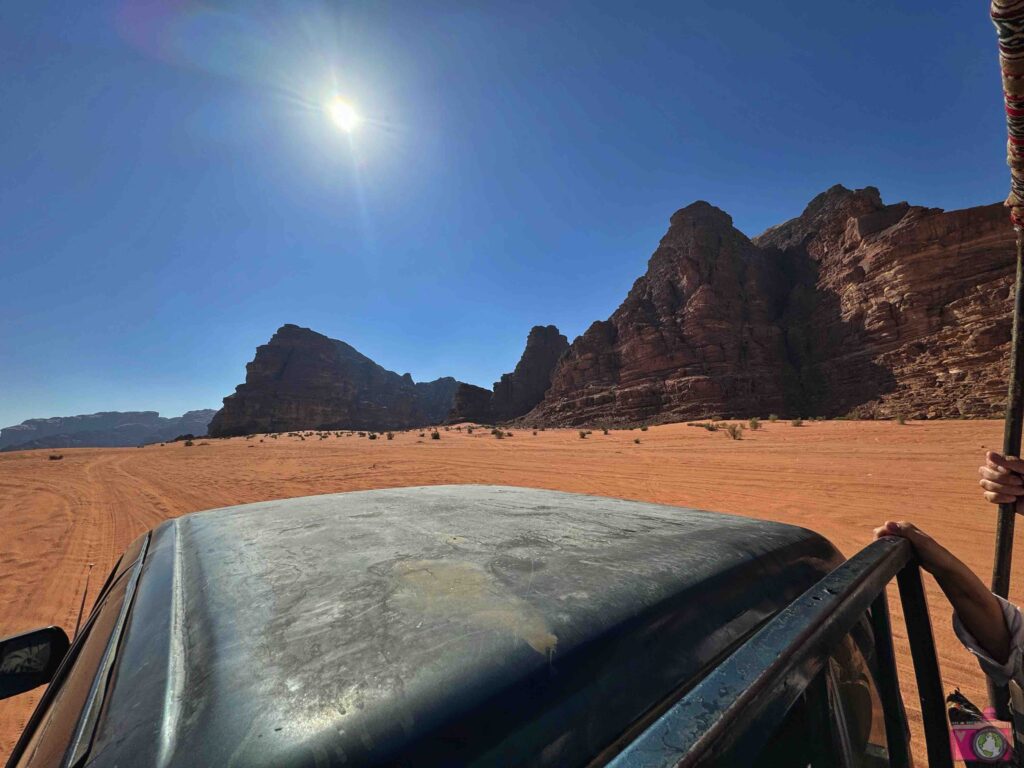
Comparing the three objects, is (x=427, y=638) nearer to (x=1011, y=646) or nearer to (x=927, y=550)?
(x=927, y=550)

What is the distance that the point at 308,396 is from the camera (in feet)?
295

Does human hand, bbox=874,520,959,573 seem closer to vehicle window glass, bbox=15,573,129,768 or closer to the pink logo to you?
the pink logo

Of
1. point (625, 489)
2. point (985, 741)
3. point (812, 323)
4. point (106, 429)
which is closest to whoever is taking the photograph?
point (985, 741)

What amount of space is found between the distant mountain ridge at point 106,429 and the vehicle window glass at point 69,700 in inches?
7821

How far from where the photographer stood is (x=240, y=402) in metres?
Answer: 85.3

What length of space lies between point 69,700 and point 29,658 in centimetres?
85

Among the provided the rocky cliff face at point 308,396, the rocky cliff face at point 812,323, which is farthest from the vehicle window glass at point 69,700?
the rocky cliff face at point 308,396

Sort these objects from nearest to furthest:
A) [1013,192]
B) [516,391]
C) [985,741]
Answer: [1013,192] < [985,741] < [516,391]

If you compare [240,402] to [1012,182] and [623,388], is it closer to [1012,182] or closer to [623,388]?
[623,388]

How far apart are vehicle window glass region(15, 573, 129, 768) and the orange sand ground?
2.68 metres

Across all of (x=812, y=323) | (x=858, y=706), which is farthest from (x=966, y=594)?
(x=812, y=323)

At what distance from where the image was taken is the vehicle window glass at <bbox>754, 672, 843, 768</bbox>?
30.2 inches

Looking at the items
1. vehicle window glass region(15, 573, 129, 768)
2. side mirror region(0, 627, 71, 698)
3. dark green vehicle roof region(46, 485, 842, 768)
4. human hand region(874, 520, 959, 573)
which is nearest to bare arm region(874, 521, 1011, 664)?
human hand region(874, 520, 959, 573)

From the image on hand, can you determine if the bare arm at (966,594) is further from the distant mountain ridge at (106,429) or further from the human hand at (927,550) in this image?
the distant mountain ridge at (106,429)
